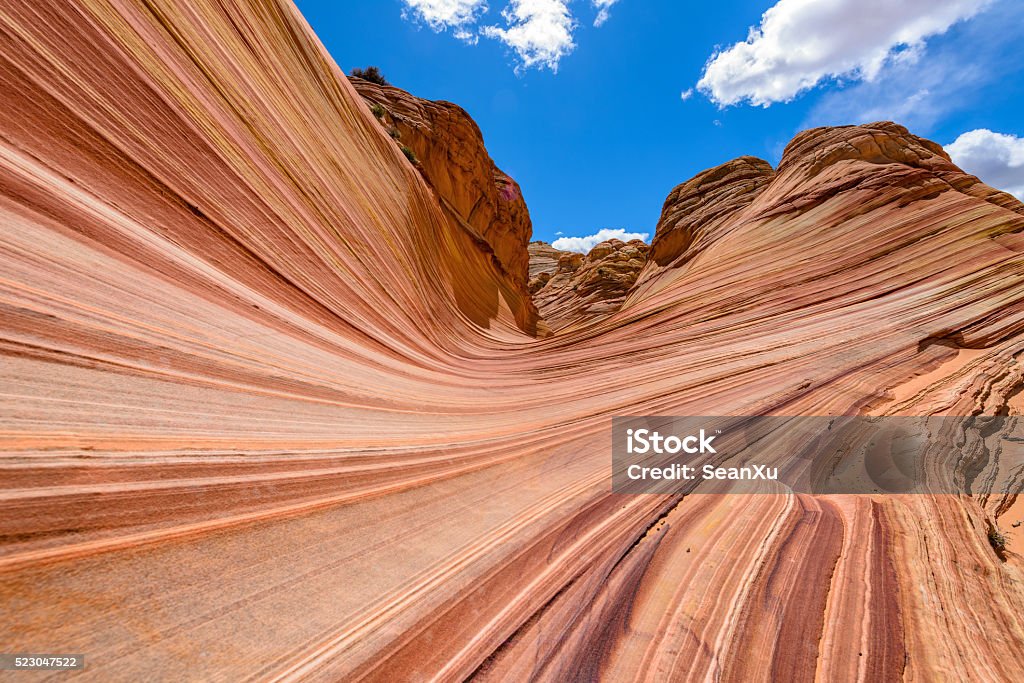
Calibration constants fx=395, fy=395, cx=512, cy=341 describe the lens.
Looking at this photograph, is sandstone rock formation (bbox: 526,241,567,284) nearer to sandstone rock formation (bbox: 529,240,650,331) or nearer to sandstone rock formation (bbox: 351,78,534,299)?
sandstone rock formation (bbox: 529,240,650,331)

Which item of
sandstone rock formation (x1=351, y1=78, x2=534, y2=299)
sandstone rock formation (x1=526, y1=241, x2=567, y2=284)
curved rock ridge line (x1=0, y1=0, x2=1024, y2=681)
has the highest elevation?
sandstone rock formation (x1=526, y1=241, x2=567, y2=284)

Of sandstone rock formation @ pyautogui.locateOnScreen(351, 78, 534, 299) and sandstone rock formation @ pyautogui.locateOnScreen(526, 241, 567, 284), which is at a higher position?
sandstone rock formation @ pyautogui.locateOnScreen(526, 241, 567, 284)

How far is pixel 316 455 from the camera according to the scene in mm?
2377

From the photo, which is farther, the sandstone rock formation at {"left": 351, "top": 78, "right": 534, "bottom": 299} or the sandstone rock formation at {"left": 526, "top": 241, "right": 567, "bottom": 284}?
the sandstone rock formation at {"left": 526, "top": 241, "right": 567, "bottom": 284}

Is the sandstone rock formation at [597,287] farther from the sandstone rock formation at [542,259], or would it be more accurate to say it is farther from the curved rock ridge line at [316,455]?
the curved rock ridge line at [316,455]

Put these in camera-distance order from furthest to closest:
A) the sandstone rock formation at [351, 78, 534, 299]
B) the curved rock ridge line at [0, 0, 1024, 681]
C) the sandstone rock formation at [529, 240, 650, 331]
A: 1. the sandstone rock formation at [529, 240, 650, 331]
2. the sandstone rock formation at [351, 78, 534, 299]
3. the curved rock ridge line at [0, 0, 1024, 681]

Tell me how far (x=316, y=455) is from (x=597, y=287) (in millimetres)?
22503

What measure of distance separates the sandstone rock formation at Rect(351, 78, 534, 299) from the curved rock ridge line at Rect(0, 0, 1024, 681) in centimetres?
743

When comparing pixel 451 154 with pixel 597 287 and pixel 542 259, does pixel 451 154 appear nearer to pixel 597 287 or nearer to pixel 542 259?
pixel 597 287

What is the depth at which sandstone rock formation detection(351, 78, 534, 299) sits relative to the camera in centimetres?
1310

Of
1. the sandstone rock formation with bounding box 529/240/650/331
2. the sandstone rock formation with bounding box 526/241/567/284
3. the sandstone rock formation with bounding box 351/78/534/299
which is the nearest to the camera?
the sandstone rock formation with bounding box 351/78/534/299

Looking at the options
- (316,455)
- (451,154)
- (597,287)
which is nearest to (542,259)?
(597,287)

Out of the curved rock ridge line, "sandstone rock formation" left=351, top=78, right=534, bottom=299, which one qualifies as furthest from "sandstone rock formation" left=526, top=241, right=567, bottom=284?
the curved rock ridge line

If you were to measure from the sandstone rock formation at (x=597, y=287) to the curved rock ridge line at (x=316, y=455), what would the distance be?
55.4 ft
